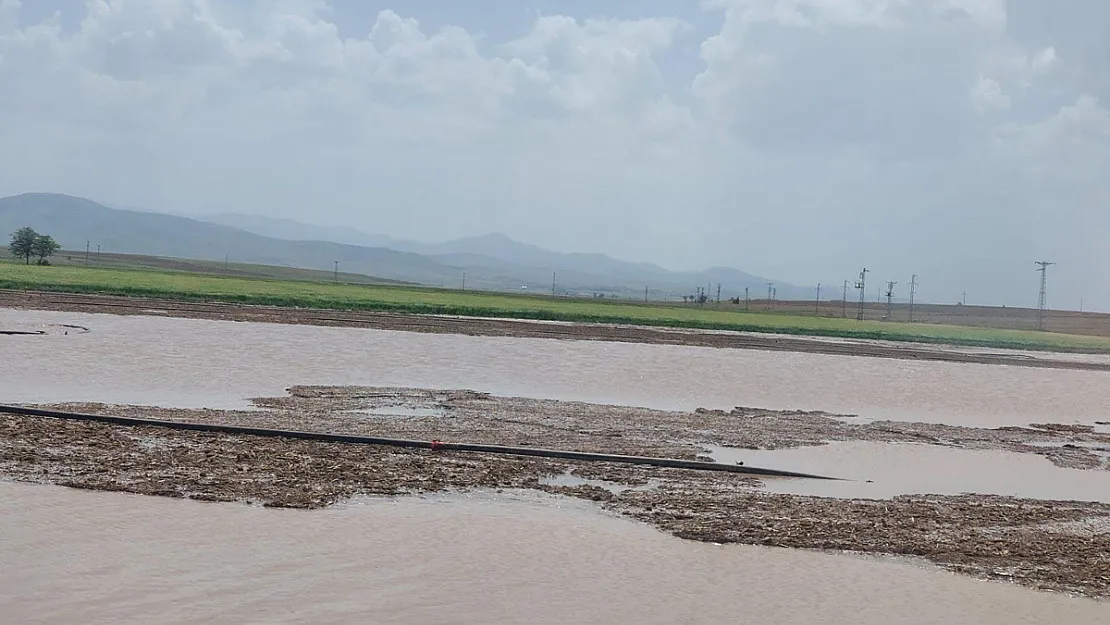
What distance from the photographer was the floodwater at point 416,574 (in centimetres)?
820

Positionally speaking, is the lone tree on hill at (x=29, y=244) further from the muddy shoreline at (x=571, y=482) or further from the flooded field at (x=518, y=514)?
the muddy shoreline at (x=571, y=482)

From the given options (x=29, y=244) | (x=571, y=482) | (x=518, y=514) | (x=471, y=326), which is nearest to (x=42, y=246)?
(x=29, y=244)

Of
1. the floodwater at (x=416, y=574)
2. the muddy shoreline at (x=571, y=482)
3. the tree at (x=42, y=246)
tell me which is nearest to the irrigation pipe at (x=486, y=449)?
the muddy shoreline at (x=571, y=482)

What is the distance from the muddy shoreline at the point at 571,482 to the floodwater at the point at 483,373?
13.2 ft

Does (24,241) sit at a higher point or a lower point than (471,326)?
higher

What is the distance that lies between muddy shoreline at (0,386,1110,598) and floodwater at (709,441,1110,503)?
21.7 inches

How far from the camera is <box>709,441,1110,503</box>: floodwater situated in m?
14.4

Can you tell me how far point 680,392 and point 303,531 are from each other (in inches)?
655

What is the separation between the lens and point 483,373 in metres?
27.4

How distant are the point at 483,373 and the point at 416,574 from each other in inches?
719

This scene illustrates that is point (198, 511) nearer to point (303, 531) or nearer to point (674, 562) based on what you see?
point (303, 531)

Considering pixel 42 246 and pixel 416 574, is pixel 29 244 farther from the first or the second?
pixel 416 574

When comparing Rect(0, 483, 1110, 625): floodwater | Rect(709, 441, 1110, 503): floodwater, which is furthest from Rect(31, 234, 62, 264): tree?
Rect(0, 483, 1110, 625): floodwater

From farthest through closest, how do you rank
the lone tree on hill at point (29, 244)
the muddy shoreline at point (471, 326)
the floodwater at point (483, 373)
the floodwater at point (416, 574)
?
the lone tree on hill at point (29, 244) < the muddy shoreline at point (471, 326) < the floodwater at point (483, 373) < the floodwater at point (416, 574)
